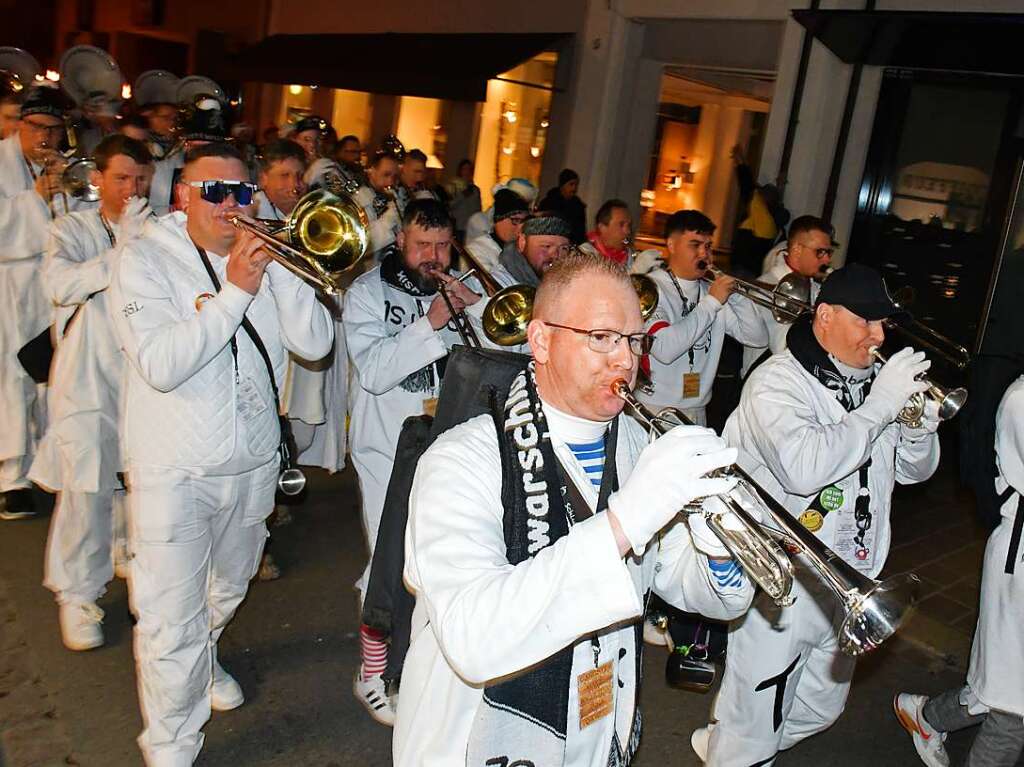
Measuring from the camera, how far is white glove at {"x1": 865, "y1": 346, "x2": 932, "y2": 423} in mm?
3615

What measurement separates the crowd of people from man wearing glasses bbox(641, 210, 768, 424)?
22 mm

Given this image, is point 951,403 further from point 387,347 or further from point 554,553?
point 554,553

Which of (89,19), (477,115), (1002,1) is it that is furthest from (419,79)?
(89,19)

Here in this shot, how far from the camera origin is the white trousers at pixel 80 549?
4820 millimetres

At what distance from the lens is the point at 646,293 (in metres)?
5.64

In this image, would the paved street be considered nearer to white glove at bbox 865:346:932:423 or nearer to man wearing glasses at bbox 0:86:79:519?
man wearing glasses at bbox 0:86:79:519

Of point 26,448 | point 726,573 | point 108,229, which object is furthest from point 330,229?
point 26,448

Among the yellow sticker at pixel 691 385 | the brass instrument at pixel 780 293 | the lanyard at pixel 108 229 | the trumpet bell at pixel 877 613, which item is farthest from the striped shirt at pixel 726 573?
the lanyard at pixel 108 229

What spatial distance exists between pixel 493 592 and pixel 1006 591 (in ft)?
9.49

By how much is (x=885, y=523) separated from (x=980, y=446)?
63cm

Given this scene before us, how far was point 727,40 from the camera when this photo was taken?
1290 cm

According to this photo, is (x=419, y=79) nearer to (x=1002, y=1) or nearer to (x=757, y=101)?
(x=757, y=101)

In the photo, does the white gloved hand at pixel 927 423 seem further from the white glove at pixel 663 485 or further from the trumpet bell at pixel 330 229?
the trumpet bell at pixel 330 229

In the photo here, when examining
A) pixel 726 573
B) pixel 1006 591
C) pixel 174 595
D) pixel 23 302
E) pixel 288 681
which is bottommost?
pixel 288 681
